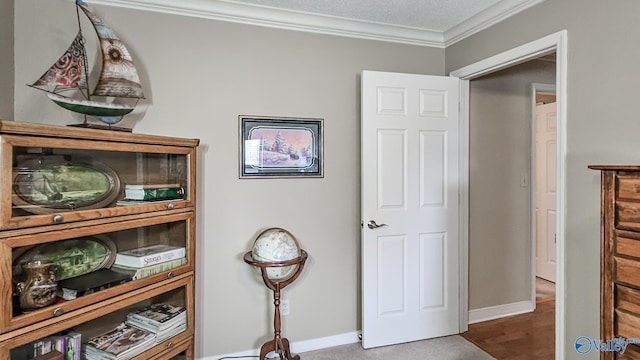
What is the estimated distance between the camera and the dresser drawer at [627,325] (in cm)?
132

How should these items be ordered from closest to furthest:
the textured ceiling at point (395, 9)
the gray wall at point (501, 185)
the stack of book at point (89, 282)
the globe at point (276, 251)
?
the stack of book at point (89, 282), the globe at point (276, 251), the textured ceiling at point (395, 9), the gray wall at point (501, 185)

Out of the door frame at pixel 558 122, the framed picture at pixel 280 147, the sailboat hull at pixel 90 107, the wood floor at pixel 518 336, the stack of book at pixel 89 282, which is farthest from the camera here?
the wood floor at pixel 518 336

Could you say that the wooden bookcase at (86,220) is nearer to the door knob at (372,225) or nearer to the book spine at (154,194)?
the book spine at (154,194)

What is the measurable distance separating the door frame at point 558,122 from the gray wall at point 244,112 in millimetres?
543

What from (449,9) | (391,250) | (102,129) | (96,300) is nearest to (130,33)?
(102,129)

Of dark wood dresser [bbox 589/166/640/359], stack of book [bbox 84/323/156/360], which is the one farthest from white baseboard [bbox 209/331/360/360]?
dark wood dresser [bbox 589/166/640/359]

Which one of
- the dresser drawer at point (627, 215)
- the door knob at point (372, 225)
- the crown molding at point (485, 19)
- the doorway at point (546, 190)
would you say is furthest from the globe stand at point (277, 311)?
the doorway at point (546, 190)

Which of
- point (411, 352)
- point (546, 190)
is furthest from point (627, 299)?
point (546, 190)

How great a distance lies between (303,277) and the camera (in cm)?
265

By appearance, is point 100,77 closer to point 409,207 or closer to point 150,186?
point 150,186

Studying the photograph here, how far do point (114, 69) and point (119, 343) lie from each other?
1418mm

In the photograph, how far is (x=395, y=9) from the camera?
8.13ft

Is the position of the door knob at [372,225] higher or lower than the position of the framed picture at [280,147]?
lower

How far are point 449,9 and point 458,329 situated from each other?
2.49 m
